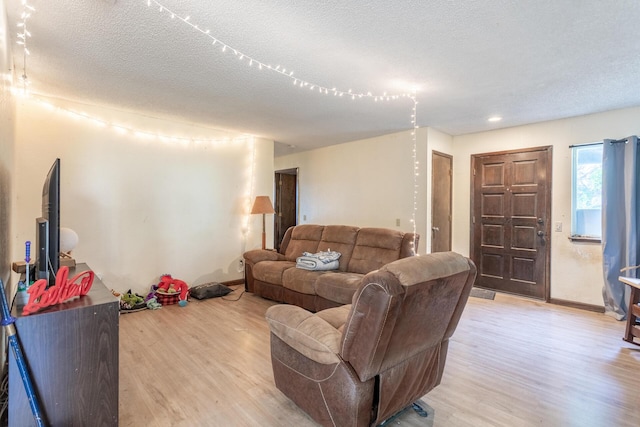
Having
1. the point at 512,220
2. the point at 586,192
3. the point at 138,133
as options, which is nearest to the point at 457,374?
the point at 512,220

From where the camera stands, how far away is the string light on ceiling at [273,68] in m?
1.94

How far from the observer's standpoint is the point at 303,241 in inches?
181

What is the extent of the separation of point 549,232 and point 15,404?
5352mm

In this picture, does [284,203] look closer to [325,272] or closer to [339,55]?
[325,272]

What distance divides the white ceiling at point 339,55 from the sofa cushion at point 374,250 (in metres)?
1.53

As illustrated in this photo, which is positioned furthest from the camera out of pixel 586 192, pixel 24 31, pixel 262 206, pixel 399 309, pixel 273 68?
pixel 262 206

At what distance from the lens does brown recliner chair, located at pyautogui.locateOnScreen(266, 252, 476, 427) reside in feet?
4.74

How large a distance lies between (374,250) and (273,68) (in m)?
2.34

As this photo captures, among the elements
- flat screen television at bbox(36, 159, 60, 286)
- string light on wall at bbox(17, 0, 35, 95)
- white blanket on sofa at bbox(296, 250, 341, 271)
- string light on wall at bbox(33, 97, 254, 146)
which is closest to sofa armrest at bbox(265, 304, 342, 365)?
flat screen television at bbox(36, 159, 60, 286)

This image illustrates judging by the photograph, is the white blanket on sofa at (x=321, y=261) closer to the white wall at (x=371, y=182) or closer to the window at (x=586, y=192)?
the white wall at (x=371, y=182)

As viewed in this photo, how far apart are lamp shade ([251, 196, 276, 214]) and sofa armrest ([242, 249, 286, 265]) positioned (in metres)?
0.70

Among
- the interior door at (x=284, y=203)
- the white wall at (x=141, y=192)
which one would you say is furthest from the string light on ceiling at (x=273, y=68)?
the interior door at (x=284, y=203)

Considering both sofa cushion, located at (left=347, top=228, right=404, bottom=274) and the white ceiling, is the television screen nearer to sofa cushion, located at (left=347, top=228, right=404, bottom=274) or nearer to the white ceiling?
the white ceiling

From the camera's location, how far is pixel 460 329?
129 inches
